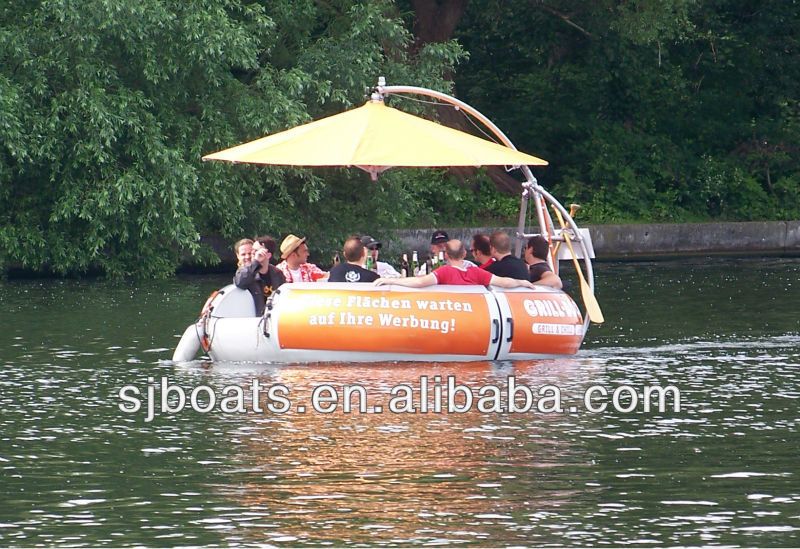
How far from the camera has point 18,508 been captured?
444 inches

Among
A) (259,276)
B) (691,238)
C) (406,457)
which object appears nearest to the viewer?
(406,457)

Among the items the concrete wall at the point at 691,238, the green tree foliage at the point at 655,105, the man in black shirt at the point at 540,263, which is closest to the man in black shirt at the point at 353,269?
the man in black shirt at the point at 540,263

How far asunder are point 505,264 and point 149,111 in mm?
11929

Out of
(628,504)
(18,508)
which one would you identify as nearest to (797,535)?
(628,504)

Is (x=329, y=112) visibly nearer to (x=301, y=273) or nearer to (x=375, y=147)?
(x=301, y=273)

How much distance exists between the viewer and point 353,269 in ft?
60.5

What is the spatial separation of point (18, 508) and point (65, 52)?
18.2m

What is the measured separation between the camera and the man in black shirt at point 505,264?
18938mm

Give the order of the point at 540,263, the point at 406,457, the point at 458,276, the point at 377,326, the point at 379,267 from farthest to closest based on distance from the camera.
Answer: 1. the point at 379,267
2. the point at 540,263
3. the point at 458,276
4. the point at 377,326
5. the point at 406,457

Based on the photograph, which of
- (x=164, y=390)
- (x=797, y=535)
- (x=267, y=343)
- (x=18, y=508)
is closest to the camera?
(x=797, y=535)

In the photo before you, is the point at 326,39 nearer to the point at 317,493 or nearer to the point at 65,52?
the point at 65,52

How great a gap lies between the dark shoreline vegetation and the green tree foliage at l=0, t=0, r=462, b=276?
0.04 m

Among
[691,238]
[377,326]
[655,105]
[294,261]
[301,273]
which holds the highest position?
[655,105]

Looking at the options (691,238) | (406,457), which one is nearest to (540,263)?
(406,457)
